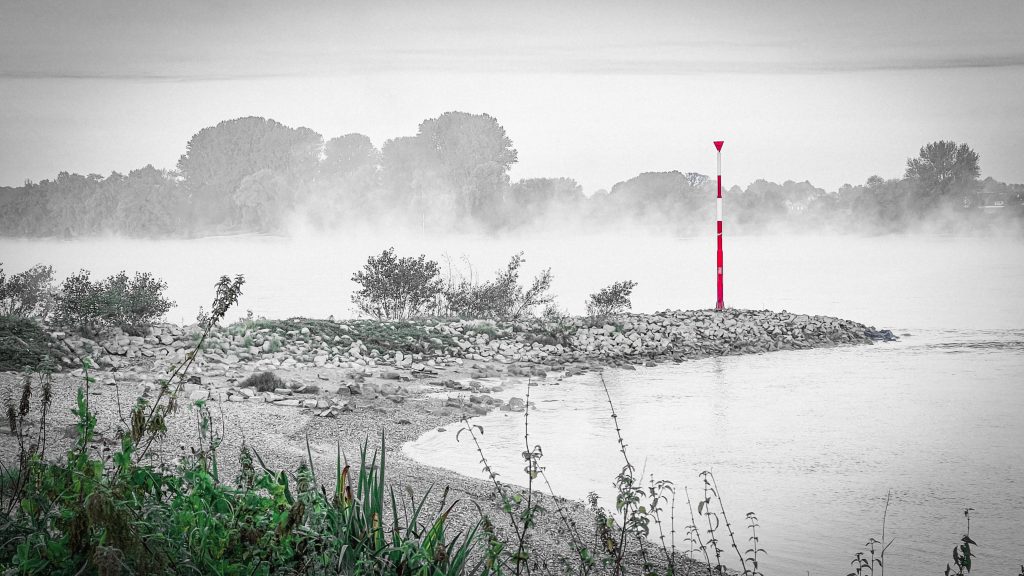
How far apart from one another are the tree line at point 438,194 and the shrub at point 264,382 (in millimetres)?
26847

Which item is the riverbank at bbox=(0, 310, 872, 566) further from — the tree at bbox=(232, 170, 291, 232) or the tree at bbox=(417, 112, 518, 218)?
the tree at bbox=(232, 170, 291, 232)

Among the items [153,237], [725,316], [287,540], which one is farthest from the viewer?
[153,237]

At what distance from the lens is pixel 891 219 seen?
3981cm

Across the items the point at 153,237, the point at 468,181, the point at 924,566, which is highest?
the point at 468,181

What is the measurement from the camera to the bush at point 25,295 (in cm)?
1562

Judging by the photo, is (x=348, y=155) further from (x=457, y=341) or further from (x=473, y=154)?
(x=457, y=341)

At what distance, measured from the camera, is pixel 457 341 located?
47.3 feet

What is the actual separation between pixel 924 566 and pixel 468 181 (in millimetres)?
33582

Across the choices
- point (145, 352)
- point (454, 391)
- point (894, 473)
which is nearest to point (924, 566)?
point (894, 473)

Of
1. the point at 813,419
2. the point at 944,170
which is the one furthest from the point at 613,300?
the point at 944,170

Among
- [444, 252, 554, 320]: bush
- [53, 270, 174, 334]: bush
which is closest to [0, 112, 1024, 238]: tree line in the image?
[444, 252, 554, 320]: bush

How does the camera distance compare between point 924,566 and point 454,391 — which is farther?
point 454,391

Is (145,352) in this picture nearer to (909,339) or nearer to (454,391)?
(454,391)

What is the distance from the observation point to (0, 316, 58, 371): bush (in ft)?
32.8
